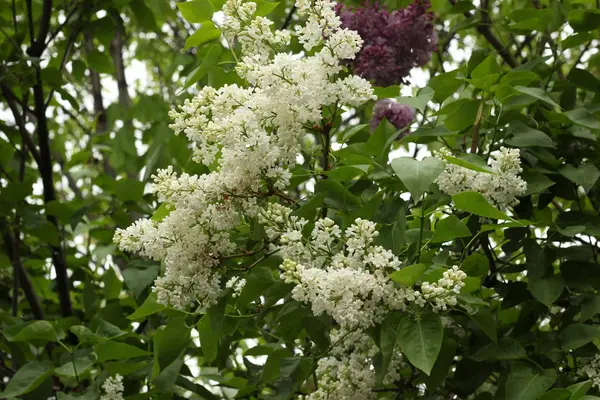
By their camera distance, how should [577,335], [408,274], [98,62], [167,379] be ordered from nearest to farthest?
A: [408,274] → [577,335] → [167,379] → [98,62]

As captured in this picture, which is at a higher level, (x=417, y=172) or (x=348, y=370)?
(x=417, y=172)

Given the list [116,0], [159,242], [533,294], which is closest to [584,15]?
[533,294]

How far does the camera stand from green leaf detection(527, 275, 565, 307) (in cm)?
145

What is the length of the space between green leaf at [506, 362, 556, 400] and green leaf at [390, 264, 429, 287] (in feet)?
1.15

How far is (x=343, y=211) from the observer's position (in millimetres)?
1387

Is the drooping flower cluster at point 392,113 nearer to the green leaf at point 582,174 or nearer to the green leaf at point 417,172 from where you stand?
the green leaf at point 582,174

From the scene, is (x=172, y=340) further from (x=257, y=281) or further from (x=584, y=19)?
(x=584, y=19)

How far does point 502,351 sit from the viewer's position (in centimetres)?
141

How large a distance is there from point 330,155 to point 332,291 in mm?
367

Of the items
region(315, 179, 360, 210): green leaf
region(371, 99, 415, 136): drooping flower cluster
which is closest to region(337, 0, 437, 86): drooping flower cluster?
region(371, 99, 415, 136): drooping flower cluster

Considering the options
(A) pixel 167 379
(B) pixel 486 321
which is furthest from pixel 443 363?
(A) pixel 167 379

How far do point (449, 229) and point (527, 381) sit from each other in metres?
0.29

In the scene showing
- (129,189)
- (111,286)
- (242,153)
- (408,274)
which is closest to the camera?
(408,274)

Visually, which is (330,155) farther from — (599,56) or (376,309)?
(599,56)
